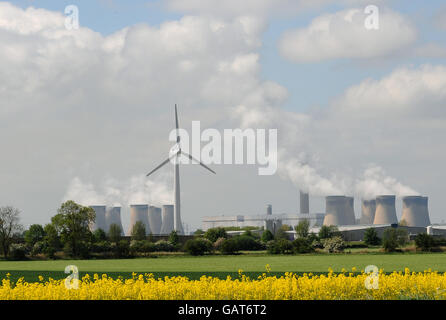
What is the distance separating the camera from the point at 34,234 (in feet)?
322

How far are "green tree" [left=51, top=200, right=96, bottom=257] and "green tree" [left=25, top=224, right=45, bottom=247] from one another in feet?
20.4

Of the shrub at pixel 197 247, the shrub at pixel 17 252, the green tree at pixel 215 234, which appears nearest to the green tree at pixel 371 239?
the green tree at pixel 215 234

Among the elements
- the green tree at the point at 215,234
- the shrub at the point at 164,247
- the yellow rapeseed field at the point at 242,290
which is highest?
the yellow rapeseed field at the point at 242,290

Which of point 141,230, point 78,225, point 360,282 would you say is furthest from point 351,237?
point 360,282

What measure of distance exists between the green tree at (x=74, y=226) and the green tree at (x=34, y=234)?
623 centimetres

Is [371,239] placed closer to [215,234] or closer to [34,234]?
[215,234]

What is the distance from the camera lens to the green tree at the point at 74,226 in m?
89.5

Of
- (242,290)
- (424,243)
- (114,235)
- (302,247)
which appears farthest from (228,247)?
(242,290)

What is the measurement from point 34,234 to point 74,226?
34.2 ft

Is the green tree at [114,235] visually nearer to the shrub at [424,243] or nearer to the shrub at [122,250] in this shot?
the shrub at [122,250]

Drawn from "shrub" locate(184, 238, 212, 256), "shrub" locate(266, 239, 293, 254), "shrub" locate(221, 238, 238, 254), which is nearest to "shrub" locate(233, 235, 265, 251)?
"shrub" locate(221, 238, 238, 254)
